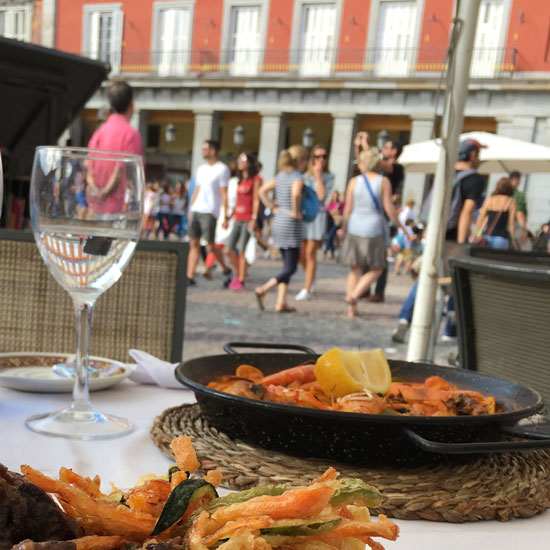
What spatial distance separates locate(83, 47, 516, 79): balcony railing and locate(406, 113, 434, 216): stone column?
50.2 inches

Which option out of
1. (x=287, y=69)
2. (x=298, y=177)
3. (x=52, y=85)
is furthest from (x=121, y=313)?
(x=287, y=69)

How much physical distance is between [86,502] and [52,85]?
13.6 feet

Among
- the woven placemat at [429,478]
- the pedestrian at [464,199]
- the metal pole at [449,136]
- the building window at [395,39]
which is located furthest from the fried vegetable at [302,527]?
the building window at [395,39]

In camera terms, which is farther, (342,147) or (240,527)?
(342,147)

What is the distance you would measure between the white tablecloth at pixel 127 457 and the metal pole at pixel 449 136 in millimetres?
2000

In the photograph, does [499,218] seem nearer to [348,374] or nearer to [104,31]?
[348,374]

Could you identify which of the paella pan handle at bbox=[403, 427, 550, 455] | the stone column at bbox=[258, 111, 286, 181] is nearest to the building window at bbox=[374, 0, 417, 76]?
the stone column at bbox=[258, 111, 286, 181]

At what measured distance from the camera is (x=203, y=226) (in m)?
7.64

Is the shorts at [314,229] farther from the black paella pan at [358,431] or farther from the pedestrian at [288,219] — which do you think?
the black paella pan at [358,431]

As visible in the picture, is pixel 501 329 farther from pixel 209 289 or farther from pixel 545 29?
A: pixel 545 29

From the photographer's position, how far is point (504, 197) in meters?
6.48

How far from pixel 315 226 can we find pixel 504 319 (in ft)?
17.2

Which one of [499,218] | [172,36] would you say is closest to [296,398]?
[499,218]

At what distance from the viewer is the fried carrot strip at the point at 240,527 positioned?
1.16ft
